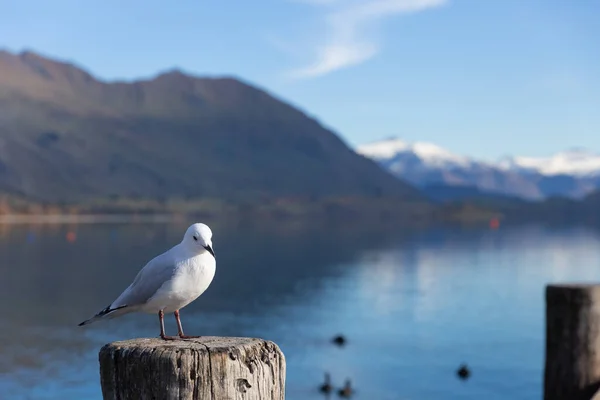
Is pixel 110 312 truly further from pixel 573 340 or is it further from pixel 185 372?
pixel 573 340

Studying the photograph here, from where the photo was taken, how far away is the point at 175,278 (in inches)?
224

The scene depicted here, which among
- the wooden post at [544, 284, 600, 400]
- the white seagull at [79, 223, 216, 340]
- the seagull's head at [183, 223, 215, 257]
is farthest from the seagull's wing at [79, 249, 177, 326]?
the wooden post at [544, 284, 600, 400]

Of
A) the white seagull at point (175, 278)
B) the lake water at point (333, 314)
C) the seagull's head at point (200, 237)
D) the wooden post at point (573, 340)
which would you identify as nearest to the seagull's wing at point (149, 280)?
the white seagull at point (175, 278)

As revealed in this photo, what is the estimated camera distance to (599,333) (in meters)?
8.49

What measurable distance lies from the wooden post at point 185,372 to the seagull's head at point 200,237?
1.08 m

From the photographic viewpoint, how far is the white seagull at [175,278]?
5.54m

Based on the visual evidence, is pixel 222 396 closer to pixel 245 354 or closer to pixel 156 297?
pixel 245 354

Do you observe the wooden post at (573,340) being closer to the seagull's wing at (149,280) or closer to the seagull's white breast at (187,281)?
the seagull's white breast at (187,281)

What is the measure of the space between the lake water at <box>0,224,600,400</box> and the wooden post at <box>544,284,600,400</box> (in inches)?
1411

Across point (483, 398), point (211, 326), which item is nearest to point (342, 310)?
point (211, 326)

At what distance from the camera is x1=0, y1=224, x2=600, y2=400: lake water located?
162 ft

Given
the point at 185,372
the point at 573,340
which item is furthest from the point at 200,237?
the point at 573,340

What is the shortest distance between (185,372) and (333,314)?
7429 cm

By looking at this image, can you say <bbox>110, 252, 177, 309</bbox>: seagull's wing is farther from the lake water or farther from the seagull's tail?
the lake water
